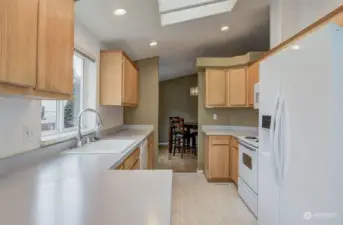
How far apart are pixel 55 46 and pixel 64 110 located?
1.58m

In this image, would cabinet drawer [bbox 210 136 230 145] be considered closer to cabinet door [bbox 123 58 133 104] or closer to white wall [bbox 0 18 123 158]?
cabinet door [bbox 123 58 133 104]

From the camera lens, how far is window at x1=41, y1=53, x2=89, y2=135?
265cm

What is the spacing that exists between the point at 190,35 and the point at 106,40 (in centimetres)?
155

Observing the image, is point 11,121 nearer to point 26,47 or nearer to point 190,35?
point 26,47

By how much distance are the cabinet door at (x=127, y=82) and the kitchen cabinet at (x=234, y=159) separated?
1917 millimetres

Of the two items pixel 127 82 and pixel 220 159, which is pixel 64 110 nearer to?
pixel 127 82

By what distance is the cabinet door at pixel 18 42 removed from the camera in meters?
1.15

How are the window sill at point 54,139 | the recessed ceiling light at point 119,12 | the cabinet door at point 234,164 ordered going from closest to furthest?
1. the window sill at point 54,139
2. the recessed ceiling light at point 119,12
3. the cabinet door at point 234,164

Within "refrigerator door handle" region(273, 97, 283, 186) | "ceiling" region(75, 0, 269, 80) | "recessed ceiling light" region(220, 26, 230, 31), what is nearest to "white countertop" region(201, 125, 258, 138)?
"ceiling" region(75, 0, 269, 80)

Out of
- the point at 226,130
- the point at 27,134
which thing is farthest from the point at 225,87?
the point at 27,134

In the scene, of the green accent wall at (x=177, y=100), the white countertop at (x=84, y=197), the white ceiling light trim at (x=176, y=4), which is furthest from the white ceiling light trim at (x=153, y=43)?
the green accent wall at (x=177, y=100)

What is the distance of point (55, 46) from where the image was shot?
1.67 m

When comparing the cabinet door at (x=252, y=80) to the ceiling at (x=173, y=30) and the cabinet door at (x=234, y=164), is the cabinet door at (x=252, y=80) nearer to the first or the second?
the ceiling at (x=173, y=30)

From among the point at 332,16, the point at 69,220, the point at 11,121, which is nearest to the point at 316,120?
the point at 332,16
